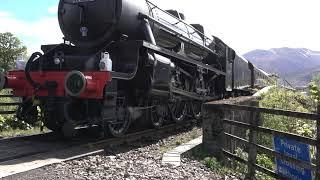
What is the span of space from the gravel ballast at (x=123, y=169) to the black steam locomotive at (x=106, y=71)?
3.52ft

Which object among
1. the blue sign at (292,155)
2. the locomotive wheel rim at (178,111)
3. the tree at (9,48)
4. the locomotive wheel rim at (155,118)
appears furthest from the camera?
the tree at (9,48)

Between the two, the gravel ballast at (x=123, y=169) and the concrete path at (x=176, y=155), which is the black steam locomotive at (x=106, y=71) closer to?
the gravel ballast at (x=123, y=169)

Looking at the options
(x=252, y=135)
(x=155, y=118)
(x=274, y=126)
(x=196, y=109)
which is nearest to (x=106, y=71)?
(x=252, y=135)

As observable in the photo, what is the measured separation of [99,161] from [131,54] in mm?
2844

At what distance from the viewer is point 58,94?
832cm

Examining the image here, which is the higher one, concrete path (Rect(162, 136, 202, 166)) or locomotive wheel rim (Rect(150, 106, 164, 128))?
locomotive wheel rim (Rect(150, 106, 164, 128))

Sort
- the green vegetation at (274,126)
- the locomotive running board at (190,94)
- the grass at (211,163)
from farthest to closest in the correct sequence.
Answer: the locomotive running board at (190,94) < the green vegetation at (274,126) < the grass at (211,163)

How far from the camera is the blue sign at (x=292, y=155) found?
18.9ft

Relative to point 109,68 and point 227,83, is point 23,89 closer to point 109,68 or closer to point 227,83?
point 109,68

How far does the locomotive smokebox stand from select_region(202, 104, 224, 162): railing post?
2.60 m

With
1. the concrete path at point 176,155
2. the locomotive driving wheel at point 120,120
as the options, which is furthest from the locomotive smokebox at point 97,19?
the concrete path at point 176,155

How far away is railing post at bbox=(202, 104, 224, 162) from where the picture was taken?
784 cm

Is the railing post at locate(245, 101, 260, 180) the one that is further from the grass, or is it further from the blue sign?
the blue sign

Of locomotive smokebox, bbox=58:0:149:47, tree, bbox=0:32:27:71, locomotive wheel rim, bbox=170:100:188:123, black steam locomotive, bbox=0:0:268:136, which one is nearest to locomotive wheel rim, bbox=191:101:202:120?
locomotive wheel rim, bbox=170:100:188:123
